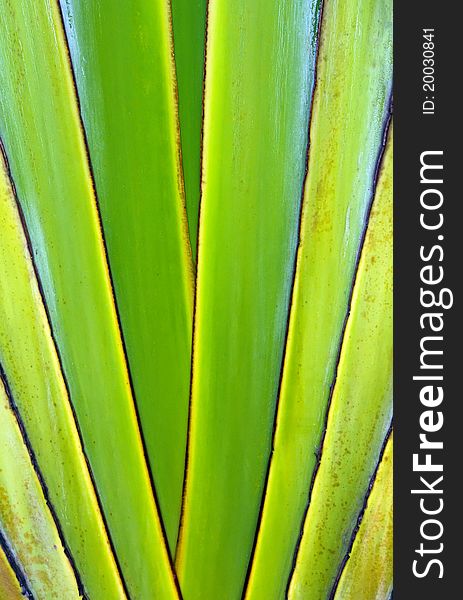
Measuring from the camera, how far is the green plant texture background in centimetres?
61

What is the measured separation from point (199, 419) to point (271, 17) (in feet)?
1.49

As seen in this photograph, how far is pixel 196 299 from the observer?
25.2 inches

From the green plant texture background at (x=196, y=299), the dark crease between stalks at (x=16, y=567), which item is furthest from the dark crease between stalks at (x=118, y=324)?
the dark crease between stalks at (x=16, y=567)

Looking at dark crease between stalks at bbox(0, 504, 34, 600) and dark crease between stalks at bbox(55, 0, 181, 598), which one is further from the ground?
dark crease between stalks at bbox(55, 0, 181, 598)

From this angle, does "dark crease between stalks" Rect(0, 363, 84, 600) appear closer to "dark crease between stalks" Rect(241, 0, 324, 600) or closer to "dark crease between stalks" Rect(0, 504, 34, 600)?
"dark crease between stalks" Rect(0, 504, 34, 600)

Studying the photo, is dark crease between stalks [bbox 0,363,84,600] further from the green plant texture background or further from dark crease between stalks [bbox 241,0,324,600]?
dark crease between stalks [bbox 241,0,324,600]

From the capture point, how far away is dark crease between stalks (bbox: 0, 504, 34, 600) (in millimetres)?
666

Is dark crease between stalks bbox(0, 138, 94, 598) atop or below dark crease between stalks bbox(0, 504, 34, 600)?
atop

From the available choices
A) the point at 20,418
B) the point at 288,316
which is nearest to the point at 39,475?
the point at 20,418

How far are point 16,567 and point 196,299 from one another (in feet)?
1.28

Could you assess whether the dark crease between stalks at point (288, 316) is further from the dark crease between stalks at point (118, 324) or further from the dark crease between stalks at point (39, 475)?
the dark crease between stalks at point (39, 475)

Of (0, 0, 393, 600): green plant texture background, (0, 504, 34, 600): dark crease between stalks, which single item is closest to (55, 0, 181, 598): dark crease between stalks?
(0, 0, 393, 600): green plant texture background

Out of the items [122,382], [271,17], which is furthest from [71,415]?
[271,17]

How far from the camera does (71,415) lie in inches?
25.5
